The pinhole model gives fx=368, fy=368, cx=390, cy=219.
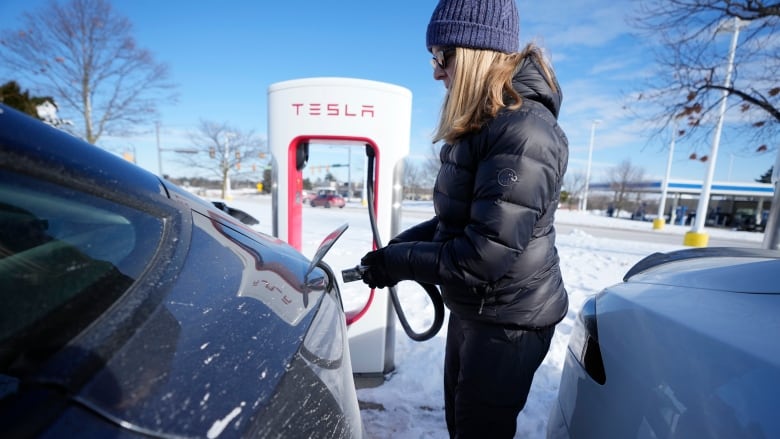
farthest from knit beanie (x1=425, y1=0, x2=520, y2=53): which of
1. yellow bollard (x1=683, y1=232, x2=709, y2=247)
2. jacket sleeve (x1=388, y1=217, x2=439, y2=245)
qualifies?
yellow bollard (x1=683, y1=232, x2=709, y2=247)

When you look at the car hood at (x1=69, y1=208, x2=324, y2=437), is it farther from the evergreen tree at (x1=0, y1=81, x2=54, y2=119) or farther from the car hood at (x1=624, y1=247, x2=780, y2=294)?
the evergreen tree at (x1=0, y1=81, x2=54, y2=119)

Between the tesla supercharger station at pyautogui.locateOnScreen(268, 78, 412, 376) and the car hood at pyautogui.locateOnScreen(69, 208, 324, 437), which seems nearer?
the car hood at pyautogui.locateOnScreen(69, 208, 324, 437)

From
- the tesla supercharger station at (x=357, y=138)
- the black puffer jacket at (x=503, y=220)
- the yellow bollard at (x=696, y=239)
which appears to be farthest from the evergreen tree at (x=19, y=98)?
the yellow bollard at (x=696, y=239)

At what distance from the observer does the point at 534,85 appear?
4.03ft

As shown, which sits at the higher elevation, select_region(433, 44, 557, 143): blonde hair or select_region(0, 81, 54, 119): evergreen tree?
select_region(0, 81, 54, 119): evergreen tree

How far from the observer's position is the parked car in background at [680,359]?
70 cm

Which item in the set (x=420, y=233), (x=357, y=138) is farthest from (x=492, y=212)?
(x=357, y=138)

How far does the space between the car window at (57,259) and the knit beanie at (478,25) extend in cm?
112

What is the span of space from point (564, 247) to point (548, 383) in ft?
23.5

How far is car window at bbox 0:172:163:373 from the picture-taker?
1.95 feet

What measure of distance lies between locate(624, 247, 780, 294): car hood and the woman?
0.36 m

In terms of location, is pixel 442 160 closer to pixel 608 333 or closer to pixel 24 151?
pixel 608 333

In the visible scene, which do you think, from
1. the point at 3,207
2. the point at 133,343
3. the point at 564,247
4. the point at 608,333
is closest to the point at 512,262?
the point at 608,333

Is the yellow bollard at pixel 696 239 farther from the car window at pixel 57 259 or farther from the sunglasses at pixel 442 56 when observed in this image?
the car window at pixel 57 259
